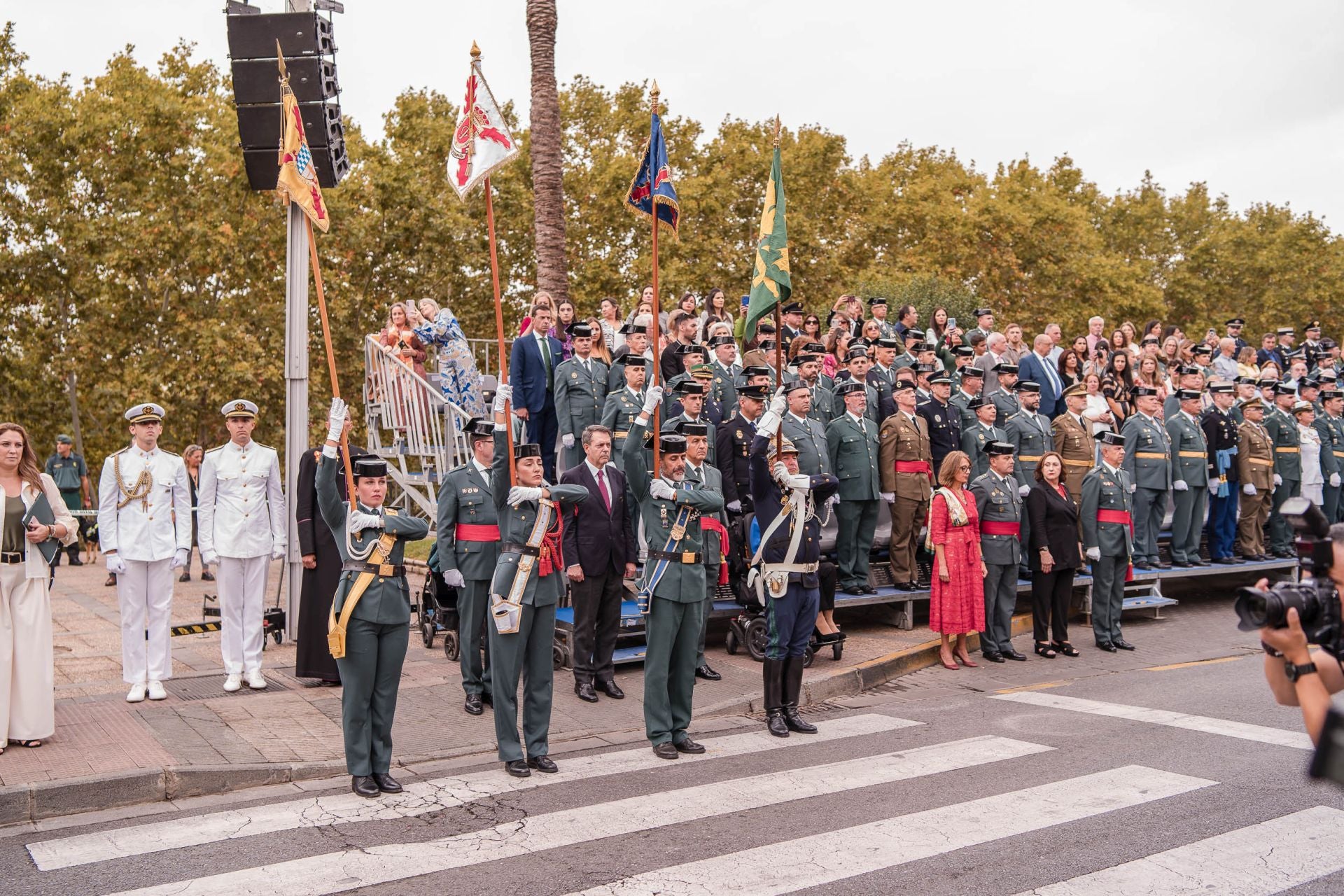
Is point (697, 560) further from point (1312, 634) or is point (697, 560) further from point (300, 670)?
point (1312, 634)

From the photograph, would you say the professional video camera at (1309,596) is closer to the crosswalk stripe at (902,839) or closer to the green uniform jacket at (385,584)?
the crosswalk stripe at (902,839)

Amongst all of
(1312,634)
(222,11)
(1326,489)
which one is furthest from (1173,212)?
(1312,634)

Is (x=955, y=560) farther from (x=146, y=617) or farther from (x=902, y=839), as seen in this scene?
(x=146, y=617)

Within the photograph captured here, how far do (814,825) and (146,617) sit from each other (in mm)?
5862

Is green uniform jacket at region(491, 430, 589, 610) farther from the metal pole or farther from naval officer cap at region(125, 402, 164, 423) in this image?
the metal pole

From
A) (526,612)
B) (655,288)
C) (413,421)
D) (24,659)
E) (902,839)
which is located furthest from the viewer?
(413,421)

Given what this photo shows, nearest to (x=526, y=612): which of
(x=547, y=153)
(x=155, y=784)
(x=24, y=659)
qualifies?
(x=155, y=784)

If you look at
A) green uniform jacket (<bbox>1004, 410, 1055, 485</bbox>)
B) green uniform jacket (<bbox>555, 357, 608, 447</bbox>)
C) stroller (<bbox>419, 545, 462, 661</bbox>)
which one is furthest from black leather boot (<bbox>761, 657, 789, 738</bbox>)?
green uniform jacket (<bbox>1004, 410, 1055, 485</bbox>)

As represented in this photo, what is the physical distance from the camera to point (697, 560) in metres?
8.62

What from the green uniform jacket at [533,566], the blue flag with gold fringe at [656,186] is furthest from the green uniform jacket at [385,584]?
the blue flag with gold fringe at [656,186]

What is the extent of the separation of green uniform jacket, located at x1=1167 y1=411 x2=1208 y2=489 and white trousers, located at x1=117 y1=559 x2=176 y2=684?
1195cm

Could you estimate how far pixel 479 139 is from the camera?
8719 millimetres

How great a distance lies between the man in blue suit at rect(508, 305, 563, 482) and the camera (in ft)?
41.1

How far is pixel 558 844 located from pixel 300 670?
175 inches
